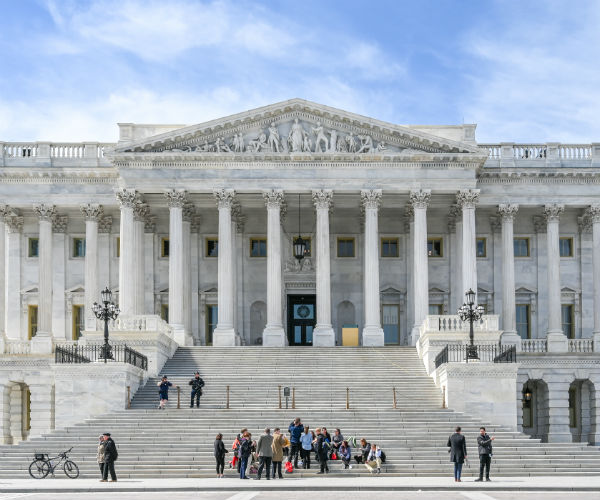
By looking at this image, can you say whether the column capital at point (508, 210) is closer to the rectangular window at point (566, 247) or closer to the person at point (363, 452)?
the rectangular window at point (566, 247)

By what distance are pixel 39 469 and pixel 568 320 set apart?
42.2 m

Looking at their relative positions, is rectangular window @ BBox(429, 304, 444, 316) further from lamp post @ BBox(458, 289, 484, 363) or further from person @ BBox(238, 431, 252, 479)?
person @ BBox(238, 431, 252, 479)

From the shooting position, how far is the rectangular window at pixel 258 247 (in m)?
72.7

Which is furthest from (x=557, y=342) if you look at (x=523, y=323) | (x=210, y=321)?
(x=210, y=321)

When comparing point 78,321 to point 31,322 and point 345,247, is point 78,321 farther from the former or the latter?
point 345,247

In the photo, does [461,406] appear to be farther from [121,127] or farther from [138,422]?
[121,127]

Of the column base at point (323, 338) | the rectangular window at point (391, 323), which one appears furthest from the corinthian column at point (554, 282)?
the column base at point (323, 338)

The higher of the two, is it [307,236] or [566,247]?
[307,236]

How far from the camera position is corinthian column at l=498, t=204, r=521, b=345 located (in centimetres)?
6831

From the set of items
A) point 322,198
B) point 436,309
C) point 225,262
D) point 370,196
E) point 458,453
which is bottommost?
point 458,453

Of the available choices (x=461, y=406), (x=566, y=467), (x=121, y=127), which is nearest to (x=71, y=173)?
(x=121, y=127)

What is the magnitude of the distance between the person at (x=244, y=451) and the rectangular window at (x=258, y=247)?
33.8 metres

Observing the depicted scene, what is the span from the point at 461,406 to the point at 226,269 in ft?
64.2

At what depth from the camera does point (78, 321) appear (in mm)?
72000
